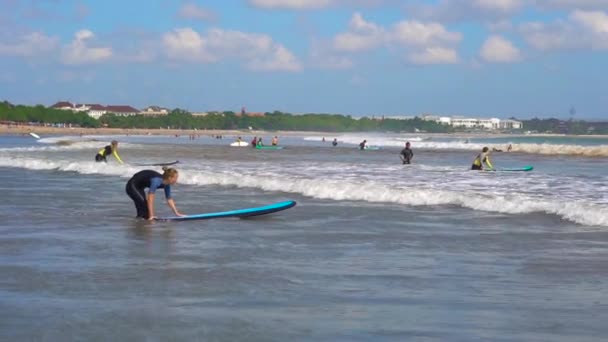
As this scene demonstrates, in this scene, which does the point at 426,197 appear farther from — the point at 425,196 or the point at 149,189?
the point at 149,189

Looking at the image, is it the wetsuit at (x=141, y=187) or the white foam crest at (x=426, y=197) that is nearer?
the wetsuit at (x=141, y=187)

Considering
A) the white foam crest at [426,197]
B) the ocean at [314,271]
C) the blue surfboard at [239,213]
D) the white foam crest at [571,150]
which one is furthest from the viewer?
the white foam crest at [571,150]

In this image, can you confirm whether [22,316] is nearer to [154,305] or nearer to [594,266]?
[154,305]

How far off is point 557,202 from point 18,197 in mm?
12082

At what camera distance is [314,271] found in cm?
1023

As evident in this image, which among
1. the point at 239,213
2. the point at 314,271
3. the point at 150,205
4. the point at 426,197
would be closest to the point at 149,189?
the point at 150,205

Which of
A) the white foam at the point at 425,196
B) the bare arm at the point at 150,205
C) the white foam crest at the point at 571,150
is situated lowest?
the white foam crest at the point at 571,150

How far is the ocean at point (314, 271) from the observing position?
24.0ft

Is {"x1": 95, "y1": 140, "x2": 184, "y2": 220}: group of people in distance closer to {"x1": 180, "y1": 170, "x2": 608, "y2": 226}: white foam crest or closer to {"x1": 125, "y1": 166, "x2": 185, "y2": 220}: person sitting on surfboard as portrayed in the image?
{"x1": 125, "y1": 166, "x2": 185, "y2": 220}: person sitting on surfboard

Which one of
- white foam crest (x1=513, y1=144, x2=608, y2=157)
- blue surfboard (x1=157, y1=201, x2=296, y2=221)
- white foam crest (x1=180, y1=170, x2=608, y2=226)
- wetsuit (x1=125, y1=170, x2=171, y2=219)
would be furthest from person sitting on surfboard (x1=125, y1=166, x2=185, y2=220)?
white foam crest (x1=513, y1=144, x2=608, y2=157)

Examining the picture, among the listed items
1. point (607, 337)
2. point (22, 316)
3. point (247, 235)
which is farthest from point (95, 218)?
point (607, 337)

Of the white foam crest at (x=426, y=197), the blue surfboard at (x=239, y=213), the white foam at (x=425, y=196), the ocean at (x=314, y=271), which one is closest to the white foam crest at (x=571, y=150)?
the white foam at (x=425, y=196)

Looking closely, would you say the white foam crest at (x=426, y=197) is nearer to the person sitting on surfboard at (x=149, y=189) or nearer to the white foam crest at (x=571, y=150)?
the person sitting on surfboard at (x=149, y=189)

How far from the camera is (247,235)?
45.1 feet
